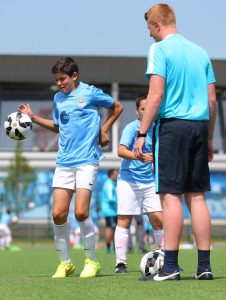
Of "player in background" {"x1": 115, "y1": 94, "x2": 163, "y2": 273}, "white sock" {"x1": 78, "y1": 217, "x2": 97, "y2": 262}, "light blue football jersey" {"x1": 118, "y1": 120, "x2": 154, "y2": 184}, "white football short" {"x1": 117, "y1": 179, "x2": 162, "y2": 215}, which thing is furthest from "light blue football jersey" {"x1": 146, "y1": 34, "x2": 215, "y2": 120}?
"white football short" {"x1": 117, "y1": 179, "x2": 162, "y2": 215}

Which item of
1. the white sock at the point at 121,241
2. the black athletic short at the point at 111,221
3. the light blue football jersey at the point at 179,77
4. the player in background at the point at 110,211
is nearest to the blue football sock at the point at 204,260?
the light blue football jersey at the point at 179,77

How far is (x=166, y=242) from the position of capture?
7.18 m

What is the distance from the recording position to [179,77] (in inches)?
287

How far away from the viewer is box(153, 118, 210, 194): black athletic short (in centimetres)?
715

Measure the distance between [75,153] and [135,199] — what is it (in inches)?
88.5

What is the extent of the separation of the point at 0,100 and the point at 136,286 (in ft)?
135

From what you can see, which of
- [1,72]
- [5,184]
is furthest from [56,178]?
[1,72]

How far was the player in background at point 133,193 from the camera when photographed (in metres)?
10.6

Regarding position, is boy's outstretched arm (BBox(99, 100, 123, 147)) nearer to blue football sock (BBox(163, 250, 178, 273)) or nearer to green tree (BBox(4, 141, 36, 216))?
blue football sock (BBox(163, 250, 178, 273))

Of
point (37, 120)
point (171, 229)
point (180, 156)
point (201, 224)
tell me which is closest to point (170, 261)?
point (171, 229)

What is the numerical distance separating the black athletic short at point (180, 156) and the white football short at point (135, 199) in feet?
11.4

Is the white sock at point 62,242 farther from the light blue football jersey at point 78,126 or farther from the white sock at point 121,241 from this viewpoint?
the white sock at point 121,241

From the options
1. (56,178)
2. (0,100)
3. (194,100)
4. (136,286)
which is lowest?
(136,286)

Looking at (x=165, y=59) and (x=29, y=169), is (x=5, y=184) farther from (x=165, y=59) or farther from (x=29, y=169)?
(x=165, y=59)
